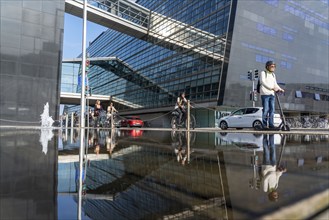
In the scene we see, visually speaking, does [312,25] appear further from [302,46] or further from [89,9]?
[89,9]

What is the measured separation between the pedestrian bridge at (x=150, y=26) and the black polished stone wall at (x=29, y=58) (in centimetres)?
793

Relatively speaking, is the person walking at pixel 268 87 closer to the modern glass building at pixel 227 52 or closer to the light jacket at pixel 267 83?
the light jacket at pixel 267 83

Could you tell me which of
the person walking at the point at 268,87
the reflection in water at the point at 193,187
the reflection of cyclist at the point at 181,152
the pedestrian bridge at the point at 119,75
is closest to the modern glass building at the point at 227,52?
the pedestrian bridge at the point at 119,75

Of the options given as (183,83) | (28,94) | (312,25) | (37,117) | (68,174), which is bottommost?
(68,174)

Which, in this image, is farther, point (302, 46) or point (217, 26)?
point (302, 46)

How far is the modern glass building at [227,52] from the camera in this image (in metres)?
34.2

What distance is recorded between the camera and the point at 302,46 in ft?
143

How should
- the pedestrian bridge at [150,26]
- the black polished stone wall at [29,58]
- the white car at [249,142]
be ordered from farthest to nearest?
the pedestrian bridge at [150,26], the black polished stone wall at [29,58], the white car at [249,142]

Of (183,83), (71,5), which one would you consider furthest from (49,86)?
(183,83)

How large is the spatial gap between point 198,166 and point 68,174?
5.19ft

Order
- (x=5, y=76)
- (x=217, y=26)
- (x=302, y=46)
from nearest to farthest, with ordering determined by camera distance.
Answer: (x=5, y=76), (x=217, y=26), (x=302, y=46)

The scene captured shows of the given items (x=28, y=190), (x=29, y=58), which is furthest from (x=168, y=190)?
(x=29, y=58)

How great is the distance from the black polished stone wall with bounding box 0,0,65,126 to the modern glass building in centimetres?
1189

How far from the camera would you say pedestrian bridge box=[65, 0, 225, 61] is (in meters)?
33.7
